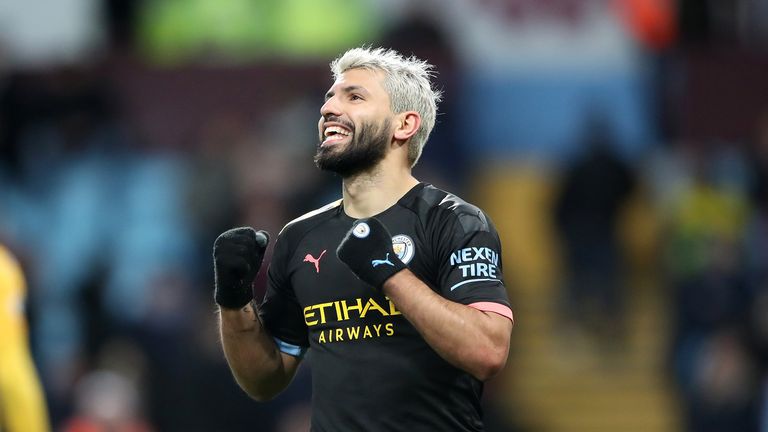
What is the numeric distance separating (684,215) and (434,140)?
2318 millimetres

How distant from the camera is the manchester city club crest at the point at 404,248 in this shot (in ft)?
16.0

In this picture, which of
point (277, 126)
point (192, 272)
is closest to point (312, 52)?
point (277, 126)

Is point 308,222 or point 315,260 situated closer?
point 315,260

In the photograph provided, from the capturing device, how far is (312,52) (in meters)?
14.6

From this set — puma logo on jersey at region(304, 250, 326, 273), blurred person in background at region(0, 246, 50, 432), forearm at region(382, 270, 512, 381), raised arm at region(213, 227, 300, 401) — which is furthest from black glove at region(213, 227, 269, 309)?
blurred person in background at region(0, 246, 50, 432)

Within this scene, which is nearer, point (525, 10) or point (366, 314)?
point (366, 314)

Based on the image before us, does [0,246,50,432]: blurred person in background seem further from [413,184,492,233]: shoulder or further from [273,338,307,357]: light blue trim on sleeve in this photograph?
[413,184,492,233]: shoulder

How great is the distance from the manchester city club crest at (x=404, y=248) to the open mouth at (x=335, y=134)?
15.1 inches

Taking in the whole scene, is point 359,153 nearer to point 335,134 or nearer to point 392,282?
point 335,134

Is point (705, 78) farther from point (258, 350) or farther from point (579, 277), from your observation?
point (258, 350)

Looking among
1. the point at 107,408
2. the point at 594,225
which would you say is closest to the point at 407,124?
the point at 107,408

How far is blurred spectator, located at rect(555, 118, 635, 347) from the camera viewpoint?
1262cm

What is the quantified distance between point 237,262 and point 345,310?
0.38 meters

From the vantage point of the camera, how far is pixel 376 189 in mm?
5086
